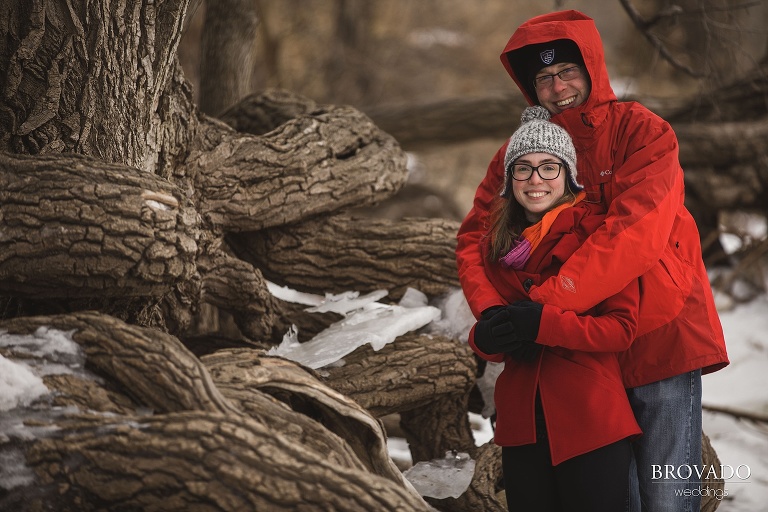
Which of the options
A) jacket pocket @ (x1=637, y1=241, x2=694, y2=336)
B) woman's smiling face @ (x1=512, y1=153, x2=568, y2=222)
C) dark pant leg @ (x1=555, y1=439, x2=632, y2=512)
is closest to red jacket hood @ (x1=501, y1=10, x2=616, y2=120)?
woman's smiling face @ (x1=512, y1=153, x2=568, y2=222)

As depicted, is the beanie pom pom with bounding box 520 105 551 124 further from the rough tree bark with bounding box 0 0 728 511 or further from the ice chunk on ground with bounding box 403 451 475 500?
the ice chunk on ground with bounding box 403 451 475 500

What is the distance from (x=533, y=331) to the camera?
8.29 ft

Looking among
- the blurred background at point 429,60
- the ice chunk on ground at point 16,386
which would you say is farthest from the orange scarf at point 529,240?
the blurred background at point 429,60

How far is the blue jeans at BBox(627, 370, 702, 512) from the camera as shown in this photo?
2668 mm

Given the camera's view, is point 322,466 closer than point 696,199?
Yes

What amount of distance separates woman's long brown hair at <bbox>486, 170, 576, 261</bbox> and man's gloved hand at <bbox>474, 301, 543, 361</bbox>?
252 mm

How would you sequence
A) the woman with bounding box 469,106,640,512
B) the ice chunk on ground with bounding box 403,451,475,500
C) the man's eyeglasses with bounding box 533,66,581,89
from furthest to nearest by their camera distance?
the ice chunk on ground with bounding box 403,451,475,500
the man's eyeglasses with bounding box 533,66,581,89
the woman with bounding box 469,106,640,512

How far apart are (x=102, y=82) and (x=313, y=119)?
3.86 feet

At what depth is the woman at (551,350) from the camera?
8.26 feet

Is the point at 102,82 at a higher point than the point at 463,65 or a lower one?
lower

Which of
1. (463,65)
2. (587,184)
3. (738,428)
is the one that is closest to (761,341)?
(738,428)

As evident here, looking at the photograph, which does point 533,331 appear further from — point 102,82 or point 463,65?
point 463,65

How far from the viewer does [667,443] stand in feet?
8.75

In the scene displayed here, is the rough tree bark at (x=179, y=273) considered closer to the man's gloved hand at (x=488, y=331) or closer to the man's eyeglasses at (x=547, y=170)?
the man's gloved hand at (x=488, y=331)
